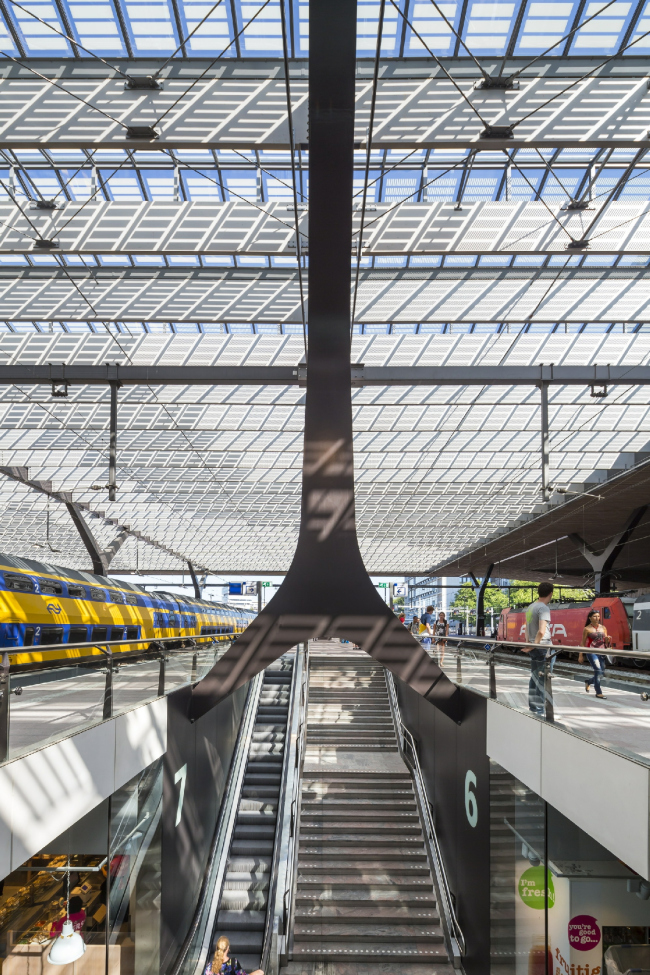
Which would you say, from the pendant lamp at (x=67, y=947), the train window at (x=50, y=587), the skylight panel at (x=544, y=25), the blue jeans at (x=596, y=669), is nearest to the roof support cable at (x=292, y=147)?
the skylight panel at (x=544, y=25)

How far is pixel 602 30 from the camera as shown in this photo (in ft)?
45.7

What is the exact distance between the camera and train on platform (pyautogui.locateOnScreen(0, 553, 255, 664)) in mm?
16703

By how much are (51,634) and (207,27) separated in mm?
13489

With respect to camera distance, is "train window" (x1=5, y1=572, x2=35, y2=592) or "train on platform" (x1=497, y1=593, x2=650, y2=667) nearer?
"train window" (x1=5, y1=572, x2=35, y2=592)

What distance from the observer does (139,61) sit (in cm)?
1431

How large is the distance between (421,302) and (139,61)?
979 centimetres

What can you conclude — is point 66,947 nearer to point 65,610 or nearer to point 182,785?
point 182,785

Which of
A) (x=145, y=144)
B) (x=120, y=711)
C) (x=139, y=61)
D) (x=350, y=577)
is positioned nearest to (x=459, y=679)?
(x=350, y=577)

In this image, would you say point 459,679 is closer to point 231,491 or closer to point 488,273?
point 488,273

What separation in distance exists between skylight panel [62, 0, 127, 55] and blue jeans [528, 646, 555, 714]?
12.4 meters

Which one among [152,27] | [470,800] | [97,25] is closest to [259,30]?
[152,27]

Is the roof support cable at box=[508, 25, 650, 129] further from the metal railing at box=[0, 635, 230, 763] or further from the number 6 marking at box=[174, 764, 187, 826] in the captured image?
the number 6 marking at box=[174, 764, 187, 826]

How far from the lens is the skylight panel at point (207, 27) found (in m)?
13.8

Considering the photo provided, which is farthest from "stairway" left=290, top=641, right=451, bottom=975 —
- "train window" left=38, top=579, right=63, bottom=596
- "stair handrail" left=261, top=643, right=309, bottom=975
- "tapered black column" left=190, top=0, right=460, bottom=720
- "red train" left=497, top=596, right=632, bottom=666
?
"red train" left=497, top=596, right=632, bottom=666
